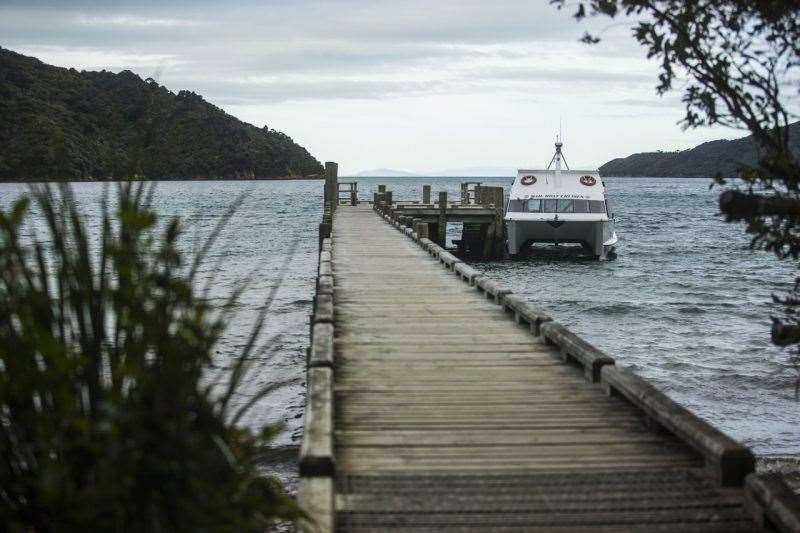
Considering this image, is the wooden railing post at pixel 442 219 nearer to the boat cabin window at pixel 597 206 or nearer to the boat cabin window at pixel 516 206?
the boat cabin window at pixel 516 206

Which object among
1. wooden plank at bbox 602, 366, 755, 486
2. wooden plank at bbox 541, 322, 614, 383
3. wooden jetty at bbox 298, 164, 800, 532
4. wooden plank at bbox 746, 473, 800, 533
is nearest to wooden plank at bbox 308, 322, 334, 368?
wooden jetty at bbox 298, 164, 800, 532

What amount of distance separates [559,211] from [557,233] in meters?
0.69

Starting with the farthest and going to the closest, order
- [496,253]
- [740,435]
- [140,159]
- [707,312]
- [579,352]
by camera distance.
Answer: [496,253] < [707,312] < [740,435] < [579,352] < [140,159]

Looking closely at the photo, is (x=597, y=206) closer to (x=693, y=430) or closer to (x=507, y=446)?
(x=507, y=446)

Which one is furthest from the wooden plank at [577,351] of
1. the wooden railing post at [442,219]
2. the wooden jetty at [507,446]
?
the wooden railing post at [442,219]

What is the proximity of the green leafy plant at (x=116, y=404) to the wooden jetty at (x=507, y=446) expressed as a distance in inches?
28.0

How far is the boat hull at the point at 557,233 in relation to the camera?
29.6 metres

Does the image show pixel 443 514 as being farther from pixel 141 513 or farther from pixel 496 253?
pixel 496 253

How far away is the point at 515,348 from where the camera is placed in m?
8.12

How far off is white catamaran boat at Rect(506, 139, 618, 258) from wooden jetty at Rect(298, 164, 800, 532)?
829 inches

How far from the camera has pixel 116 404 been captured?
2.71m

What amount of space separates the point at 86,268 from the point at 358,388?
352 centimetres

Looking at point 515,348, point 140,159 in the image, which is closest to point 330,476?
point 140,159

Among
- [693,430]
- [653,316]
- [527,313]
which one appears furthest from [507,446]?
[653,316]
